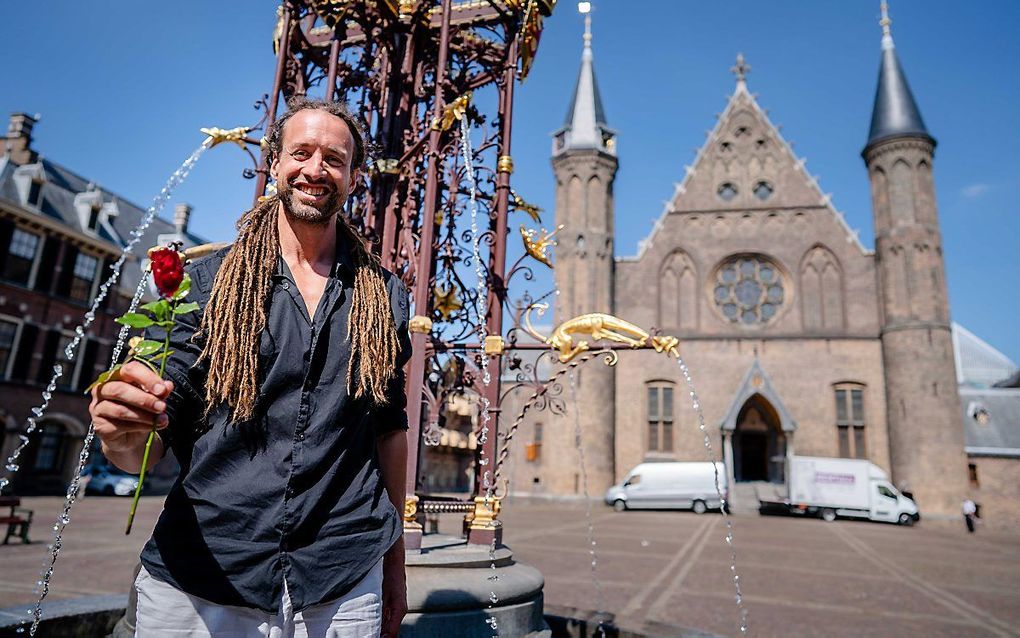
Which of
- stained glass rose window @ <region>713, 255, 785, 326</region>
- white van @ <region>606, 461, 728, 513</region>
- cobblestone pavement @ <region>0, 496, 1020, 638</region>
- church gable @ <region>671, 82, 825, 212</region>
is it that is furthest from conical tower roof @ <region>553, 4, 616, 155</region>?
cobblestone pavement @ <region>0, 496, 1020, 638</region>

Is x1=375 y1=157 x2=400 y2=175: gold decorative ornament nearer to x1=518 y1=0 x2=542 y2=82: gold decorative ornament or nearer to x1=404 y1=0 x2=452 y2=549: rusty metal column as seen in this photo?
x1=404 y1=0 x2=452 y2=549: rusty metal column

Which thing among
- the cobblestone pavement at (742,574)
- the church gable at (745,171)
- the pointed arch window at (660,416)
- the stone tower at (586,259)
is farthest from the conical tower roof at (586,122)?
the cobblestone pavement at (742,574)

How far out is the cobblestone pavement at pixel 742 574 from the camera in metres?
6.76

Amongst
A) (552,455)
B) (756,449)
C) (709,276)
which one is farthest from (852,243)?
(552,455)

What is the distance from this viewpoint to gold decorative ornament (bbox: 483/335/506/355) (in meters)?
4.39

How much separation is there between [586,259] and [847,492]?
1352 centimetres

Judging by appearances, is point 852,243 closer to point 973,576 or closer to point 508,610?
point 973,576

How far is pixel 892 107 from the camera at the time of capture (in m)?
26.8

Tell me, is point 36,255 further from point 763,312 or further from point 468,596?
point 763,312

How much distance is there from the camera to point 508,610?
3.32m

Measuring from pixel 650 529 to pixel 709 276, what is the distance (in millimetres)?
14386

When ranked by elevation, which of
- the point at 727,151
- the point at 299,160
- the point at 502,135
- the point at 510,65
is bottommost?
the point at 299,160

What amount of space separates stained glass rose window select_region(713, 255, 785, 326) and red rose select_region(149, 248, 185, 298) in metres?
28.5

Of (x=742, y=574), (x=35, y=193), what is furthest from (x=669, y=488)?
(x=35, y=193)
